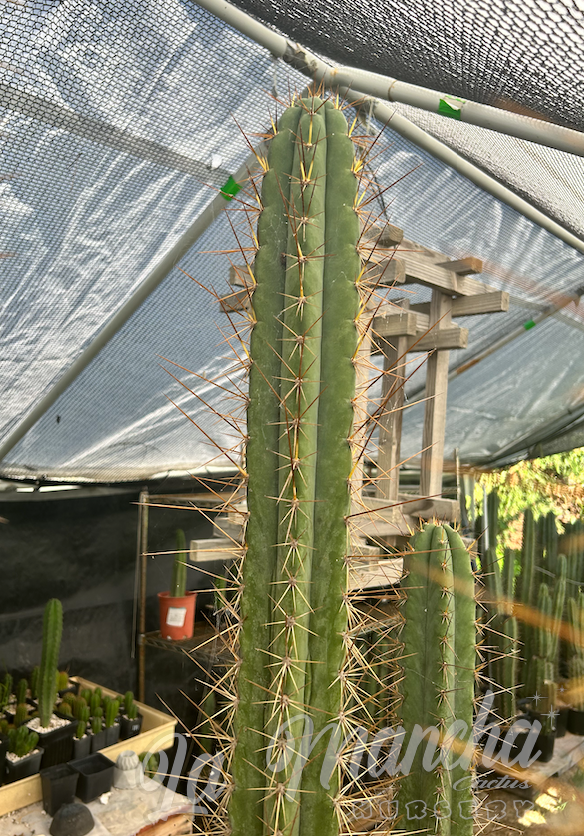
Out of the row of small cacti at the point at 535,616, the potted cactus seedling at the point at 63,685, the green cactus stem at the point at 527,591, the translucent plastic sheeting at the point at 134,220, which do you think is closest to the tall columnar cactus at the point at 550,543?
the row of small cacti at the point at 535,616

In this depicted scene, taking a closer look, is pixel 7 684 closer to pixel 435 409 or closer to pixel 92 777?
pixel 92 777

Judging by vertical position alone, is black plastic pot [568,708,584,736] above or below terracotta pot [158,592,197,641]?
below

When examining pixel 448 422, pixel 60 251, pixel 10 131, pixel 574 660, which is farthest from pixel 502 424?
pixel 10 131

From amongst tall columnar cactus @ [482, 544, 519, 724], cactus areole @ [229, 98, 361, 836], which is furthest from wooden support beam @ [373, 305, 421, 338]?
tall columnar cactus @ [482, 544, 519, 724]

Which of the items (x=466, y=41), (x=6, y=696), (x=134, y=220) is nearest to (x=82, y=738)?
(x=6, y=696)

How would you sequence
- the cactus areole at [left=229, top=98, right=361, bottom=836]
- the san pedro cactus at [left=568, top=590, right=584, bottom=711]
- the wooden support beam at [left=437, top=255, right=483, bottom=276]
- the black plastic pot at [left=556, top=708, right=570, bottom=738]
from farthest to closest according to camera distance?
the san pedro cactus at [left=568, top=590, right=584, bottom=711] < the black plastic pot at [left=556, top=708, right=570, bottom=738] < the wooden support beam at [left=437, top=255, right=483, bottom=276] < the cactus areole at [left=229, top=98, right=361, bottom=836]

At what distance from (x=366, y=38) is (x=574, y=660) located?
133 inches

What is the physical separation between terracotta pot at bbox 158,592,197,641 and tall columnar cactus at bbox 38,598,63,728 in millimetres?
497

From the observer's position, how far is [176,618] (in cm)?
279

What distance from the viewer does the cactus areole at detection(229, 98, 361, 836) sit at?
793 mm

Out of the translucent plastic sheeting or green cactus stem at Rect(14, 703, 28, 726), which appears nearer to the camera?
the translucent plastic sheeting

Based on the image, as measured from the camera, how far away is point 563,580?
3.38 metres

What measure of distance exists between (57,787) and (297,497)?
1.88m

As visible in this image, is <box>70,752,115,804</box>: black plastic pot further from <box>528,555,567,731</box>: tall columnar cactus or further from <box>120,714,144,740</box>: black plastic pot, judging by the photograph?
<box>528,555,567,731</box>: tall columnar cactus
